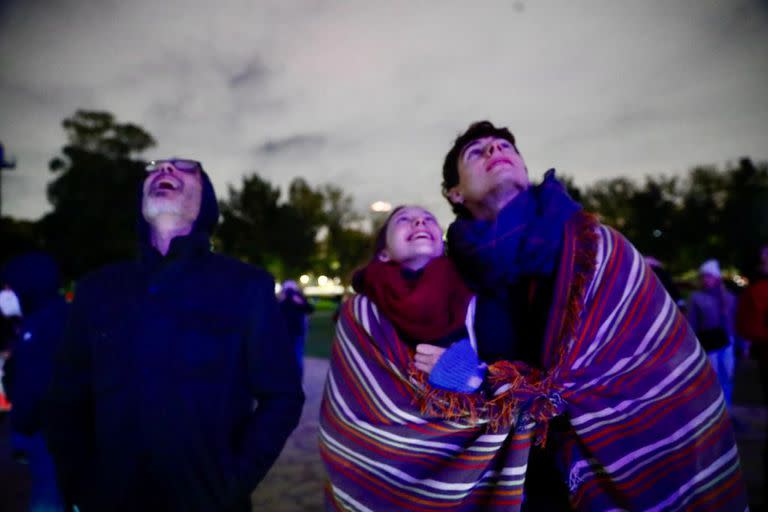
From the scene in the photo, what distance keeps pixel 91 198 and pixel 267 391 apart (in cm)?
3618

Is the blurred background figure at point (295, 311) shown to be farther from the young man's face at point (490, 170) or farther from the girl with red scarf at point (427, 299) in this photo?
the young man's face at point (490, 170)

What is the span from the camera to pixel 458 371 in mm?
1544

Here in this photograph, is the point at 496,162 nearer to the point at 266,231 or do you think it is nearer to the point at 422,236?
the point at 422,236

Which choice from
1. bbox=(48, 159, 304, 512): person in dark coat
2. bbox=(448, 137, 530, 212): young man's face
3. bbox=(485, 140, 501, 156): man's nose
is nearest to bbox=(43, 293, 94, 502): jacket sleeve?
bbox=(48, 159, 304, 512): person in dark coat

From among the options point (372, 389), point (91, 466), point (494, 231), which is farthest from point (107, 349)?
point (494, 231)

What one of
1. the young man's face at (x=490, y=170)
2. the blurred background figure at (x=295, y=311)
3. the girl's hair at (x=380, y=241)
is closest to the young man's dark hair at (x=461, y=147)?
the young man's face at (x=490, y=170)

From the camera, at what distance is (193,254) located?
1872mm

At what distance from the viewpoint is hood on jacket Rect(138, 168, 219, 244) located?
6.43 feet

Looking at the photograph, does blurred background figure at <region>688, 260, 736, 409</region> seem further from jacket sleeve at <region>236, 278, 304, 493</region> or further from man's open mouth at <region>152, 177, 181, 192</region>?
man's open mouth at <region>152, 177, 181, 192</region>

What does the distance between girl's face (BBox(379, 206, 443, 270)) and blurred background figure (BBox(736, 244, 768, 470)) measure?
11.8 ft

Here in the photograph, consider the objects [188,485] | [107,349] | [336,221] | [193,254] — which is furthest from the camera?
[336,221]

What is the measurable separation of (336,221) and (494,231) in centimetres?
4923

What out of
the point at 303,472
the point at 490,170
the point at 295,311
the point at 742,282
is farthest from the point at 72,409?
the point at 742,282

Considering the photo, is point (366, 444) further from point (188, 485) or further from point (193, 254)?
point (193, 254)
